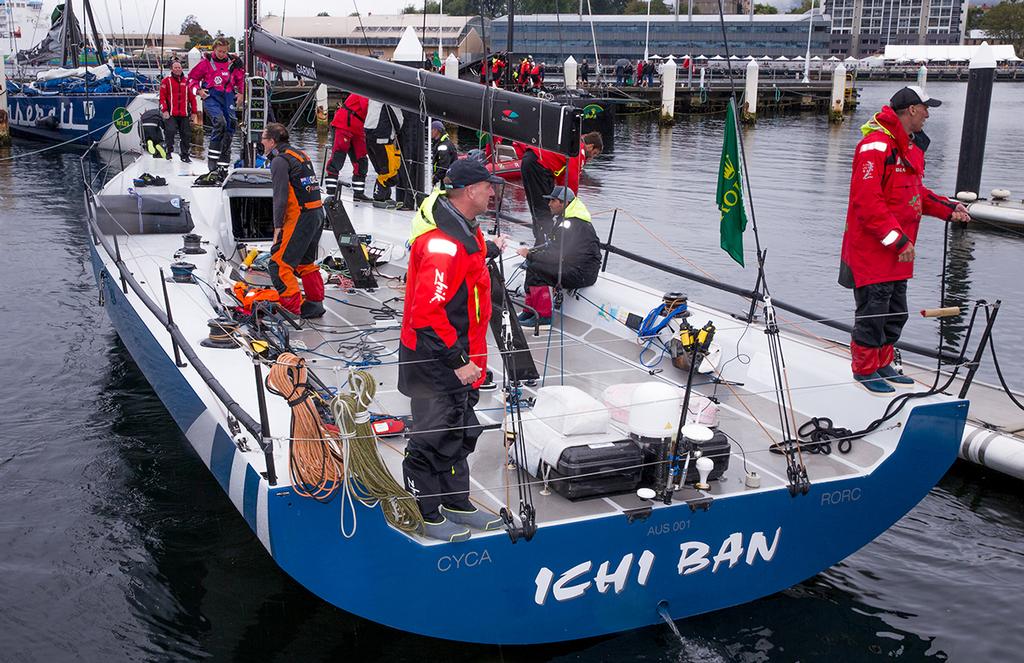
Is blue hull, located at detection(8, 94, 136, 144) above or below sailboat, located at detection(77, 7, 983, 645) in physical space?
above

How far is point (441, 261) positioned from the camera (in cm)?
342

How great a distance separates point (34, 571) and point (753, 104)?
3320 cm

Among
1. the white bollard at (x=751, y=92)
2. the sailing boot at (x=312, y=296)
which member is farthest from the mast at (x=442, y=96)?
the white bollard at (x=751, y=92)

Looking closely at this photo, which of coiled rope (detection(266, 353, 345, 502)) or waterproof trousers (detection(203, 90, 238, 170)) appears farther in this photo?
waterproof trousers (detection(203, 90, 238, 170))

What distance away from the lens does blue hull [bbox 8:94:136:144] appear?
22.6m

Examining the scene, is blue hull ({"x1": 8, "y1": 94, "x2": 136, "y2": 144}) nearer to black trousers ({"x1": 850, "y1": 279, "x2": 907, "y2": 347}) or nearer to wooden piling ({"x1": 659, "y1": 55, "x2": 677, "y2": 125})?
wooden piling ({"x1": 659, "y1": 55, "x2": 677, "y2": 125})

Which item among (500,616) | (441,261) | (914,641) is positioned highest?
(441,261)

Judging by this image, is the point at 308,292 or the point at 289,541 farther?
the point at 308,292

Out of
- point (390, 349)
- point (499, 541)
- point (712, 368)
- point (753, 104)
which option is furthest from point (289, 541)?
point (753, 104)

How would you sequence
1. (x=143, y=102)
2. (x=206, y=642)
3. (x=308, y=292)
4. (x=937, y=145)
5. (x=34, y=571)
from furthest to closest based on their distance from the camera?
(x=937, y=145) → (x=143, y=102) → (x=308, y=292) → (x=34, y=571) → (x=206, y=642)

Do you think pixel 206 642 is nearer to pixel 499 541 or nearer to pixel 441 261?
pixel 499 541

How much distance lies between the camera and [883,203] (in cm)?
447

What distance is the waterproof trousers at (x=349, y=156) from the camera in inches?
332

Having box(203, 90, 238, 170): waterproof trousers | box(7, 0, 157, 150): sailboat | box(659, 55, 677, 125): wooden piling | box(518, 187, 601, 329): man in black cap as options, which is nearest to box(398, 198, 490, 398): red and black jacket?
box(518, 187, 601, 329): man in black cap
